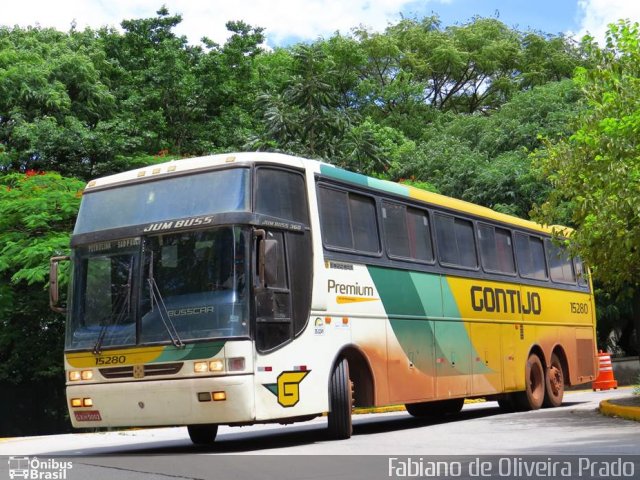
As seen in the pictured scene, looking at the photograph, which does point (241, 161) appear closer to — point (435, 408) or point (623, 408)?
point (623, 408)

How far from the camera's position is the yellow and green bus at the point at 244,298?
38.6ft

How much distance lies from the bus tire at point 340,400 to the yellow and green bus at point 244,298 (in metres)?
0.02

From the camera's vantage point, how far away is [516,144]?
38.4 meters

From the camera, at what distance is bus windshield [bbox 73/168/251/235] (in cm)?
1226

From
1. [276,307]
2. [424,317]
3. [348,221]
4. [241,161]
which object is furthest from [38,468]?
[424,317]

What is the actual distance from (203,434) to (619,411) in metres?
6.82

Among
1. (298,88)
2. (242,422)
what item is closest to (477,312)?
(242,422)

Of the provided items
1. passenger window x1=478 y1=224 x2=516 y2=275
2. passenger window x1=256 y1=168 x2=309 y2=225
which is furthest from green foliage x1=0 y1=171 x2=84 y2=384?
passenger window x1=256 y1=168 x2=309 y2=225

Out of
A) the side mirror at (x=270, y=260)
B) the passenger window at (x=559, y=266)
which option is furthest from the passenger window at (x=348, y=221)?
the passenger window at (x=559, y=266)

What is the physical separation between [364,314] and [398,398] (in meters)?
1.49

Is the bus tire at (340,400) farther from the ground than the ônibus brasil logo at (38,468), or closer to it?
farther from the ground

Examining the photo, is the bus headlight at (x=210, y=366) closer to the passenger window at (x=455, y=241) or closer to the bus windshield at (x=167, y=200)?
the bus windshield at (x=167, y=200)

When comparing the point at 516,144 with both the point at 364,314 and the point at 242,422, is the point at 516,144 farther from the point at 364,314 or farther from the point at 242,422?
the point at 242,422

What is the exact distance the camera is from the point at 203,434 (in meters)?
14.2
